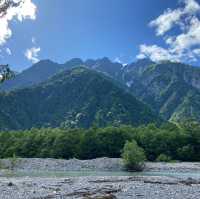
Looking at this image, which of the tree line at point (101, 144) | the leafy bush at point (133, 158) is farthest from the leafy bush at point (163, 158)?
the leafy bush at point (133, 158)

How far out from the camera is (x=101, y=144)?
148125mm

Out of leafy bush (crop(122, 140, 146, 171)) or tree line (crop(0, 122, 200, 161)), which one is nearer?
leafy bush (crop(122, 140, 146, 171))

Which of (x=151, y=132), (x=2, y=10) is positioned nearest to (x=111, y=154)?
(x=151, y=132)

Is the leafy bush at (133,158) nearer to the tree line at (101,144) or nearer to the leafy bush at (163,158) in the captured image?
the leafy bush at (163,158)

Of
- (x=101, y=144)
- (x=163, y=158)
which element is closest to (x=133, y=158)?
(x=163, y=158)

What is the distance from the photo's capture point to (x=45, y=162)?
118062 mm

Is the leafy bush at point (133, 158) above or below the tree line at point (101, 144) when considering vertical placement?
below

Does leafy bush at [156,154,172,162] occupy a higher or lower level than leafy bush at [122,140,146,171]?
higher

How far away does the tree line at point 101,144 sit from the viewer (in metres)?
146

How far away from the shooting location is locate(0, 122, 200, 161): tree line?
146m

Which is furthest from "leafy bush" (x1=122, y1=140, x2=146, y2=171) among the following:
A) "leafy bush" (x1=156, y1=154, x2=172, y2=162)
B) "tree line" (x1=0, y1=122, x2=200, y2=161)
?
"tree line" (x1=0, y1=122, x2=200, y2=161)

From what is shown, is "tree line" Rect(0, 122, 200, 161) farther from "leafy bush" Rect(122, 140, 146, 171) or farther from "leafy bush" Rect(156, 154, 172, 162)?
"leafy bush" Rect(122, 140, 146, 171)

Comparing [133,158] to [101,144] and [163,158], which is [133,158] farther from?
[101,144]

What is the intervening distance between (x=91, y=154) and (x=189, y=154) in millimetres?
32597
